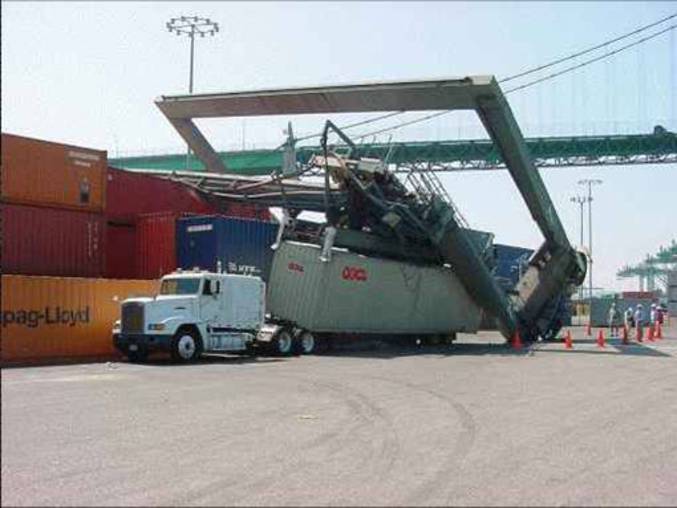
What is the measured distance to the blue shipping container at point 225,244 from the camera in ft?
92.2

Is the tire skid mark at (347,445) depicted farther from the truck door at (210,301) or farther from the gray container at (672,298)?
the gray container at (672,298)

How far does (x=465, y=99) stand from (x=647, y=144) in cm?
683

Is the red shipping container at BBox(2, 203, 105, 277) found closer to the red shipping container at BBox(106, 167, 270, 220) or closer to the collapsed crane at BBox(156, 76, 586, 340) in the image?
the red shipping container at BBox(106, 167, 270, 220)

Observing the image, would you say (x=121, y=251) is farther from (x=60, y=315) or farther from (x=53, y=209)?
(x=60, y=315)

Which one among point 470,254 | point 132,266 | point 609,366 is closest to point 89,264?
point 132,266

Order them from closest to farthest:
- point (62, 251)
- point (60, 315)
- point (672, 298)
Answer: point (60, 315), point (62, 251), point (672, 298)

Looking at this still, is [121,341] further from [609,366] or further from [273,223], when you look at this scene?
[609,366]

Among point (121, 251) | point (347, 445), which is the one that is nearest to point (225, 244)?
point (121, 251)

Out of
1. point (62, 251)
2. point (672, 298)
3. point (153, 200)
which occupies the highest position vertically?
point (153, 200)

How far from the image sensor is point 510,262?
49.9 m

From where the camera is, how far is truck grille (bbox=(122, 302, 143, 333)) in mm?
23094

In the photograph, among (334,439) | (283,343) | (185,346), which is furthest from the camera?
(283,343)

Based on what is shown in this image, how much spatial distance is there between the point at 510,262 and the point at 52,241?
1191 inches

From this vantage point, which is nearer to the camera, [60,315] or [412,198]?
[60,315]
